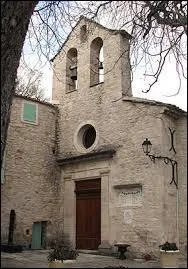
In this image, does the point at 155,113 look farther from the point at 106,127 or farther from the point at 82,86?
the point at 82,86

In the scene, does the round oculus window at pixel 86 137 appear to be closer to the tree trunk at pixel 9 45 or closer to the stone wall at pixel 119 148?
the stone wall at pixel 119 148

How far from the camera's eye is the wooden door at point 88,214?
1287cm

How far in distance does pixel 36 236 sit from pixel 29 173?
7.12 feet

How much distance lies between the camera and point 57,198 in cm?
1429

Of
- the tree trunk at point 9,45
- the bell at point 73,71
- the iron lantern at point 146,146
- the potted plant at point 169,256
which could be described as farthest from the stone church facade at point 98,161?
the tree trunk at point 9,45

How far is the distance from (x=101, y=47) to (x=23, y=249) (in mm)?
7703

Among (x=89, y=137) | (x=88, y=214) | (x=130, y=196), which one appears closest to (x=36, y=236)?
(x=88, y=214)

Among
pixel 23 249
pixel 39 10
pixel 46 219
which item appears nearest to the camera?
pixel 39 10

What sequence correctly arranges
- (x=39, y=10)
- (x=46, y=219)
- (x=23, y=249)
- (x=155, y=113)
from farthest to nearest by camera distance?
(x=46, y=219), (x=23, y=249), (x=155, y=113), (x=39, y=10)

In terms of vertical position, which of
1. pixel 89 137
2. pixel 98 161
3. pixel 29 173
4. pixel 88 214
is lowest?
pixel 88 214

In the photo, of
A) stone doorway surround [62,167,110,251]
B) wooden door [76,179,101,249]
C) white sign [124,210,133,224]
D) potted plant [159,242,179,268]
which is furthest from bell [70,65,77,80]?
potted plant [159,242,179,268]

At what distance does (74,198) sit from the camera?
13805 mm

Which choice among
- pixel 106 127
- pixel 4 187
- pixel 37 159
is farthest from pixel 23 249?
pixel 106 127

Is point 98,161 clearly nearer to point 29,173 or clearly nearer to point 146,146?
point 146,146
